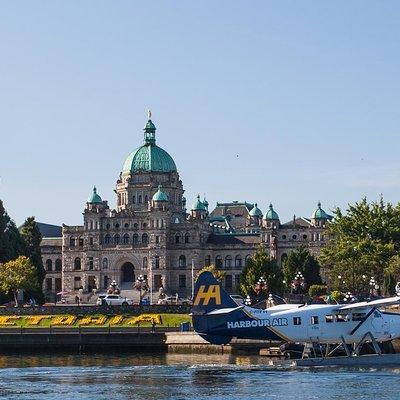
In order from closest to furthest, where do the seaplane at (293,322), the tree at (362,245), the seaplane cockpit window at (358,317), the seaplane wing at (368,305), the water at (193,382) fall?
1. the water at (193,382)
2. the seaplane wing at (368,305)
3. the seaplane at (293,322)
4. the seaplane cockpit window at (358,317)
5. the tree at (362,245)

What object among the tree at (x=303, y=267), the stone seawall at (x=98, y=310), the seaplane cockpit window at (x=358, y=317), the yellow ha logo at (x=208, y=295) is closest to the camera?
the seaplane cockpit window at (x=358, y=317)

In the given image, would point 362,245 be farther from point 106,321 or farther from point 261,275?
point 106,321

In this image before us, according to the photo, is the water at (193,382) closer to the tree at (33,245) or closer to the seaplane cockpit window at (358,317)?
the seaplane cockpit window at (358,317)

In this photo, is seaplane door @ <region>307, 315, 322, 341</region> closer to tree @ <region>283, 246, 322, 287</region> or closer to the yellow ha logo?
the yellow ha logo

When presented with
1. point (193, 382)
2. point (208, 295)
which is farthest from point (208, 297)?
point (193, 382)

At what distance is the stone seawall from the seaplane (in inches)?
2031

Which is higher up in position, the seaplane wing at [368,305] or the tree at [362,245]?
the tree at [362,245]

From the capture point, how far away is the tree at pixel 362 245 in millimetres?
158125

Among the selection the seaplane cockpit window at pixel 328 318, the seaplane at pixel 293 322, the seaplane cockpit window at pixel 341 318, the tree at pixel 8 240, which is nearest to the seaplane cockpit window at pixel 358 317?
the seaplane at pixel 293 322

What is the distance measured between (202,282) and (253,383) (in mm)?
13752

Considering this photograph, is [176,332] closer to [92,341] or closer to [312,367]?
[92,341]

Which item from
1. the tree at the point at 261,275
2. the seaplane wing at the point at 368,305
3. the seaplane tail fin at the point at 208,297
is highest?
the tree at the point at 261,275

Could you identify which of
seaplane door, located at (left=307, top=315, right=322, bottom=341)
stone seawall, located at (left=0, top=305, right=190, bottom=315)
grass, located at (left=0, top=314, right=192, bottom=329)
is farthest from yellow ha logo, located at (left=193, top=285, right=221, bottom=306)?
stone seawall, located at (left=0, top=305, right=190, bottom=315)

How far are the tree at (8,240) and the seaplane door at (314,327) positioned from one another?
87.0 meters
